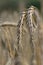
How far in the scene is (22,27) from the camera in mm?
1095

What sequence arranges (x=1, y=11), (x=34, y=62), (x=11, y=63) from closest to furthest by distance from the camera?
(x=34, y=62) < (x=11, y=63) < (x=1, y=11)

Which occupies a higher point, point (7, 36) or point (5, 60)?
point (7, 36)

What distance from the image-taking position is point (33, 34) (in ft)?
3.41

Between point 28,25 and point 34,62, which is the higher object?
point 28,25

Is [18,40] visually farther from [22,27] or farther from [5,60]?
[5,60]

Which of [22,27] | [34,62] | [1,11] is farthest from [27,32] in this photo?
[1,11]

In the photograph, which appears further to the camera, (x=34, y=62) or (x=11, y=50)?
(x=11, y=50)

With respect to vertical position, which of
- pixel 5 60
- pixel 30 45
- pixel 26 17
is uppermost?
pixel 26 17

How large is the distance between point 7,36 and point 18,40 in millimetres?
113

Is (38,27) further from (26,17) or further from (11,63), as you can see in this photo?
(11,63)

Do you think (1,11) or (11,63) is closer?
(11,63)

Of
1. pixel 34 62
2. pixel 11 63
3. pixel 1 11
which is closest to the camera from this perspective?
pixel 34 62

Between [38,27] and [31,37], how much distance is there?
2.3 inches

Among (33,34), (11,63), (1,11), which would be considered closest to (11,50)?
(11,63)
